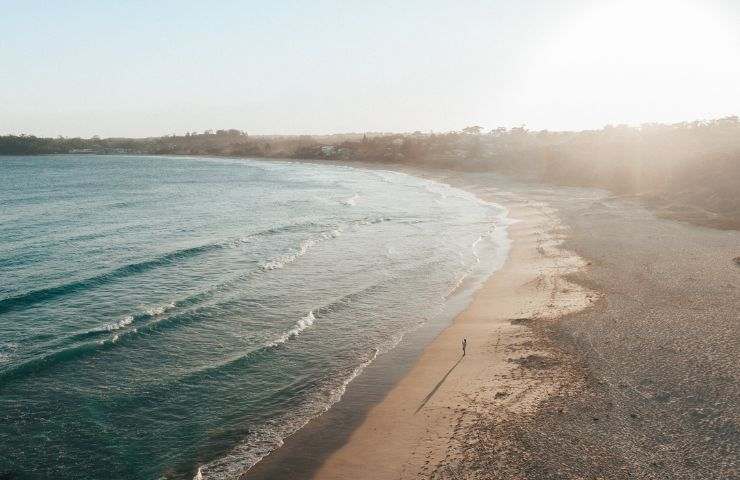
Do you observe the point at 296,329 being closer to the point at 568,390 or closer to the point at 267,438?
the point at 267,438

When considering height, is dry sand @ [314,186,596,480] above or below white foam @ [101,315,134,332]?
below

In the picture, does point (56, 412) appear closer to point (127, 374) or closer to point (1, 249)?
point (127, 374)

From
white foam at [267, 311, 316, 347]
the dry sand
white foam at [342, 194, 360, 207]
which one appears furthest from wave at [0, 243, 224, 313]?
white foam at [342, 194, 360, 207]

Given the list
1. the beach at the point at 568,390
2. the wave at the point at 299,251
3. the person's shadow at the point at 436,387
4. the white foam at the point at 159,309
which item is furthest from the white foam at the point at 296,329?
the wave at the point at 299,251

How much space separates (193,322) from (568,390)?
12.6 m

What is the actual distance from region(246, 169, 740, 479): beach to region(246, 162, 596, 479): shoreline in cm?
4

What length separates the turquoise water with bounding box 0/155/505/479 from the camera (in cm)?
1095

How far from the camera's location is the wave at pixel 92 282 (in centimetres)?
1868

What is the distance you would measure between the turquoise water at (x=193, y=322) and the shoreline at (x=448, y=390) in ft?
3.87

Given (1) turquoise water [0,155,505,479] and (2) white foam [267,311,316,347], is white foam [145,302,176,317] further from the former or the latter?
(2) white foam [267,311,316,347]

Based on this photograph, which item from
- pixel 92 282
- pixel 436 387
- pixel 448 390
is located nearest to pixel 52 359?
Result: pixel 92 282

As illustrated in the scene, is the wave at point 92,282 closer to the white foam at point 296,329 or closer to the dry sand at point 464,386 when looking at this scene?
the white foam at point 296,329

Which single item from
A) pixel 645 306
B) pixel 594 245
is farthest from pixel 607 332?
pixel 594 245

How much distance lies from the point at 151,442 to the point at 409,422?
575 cm
